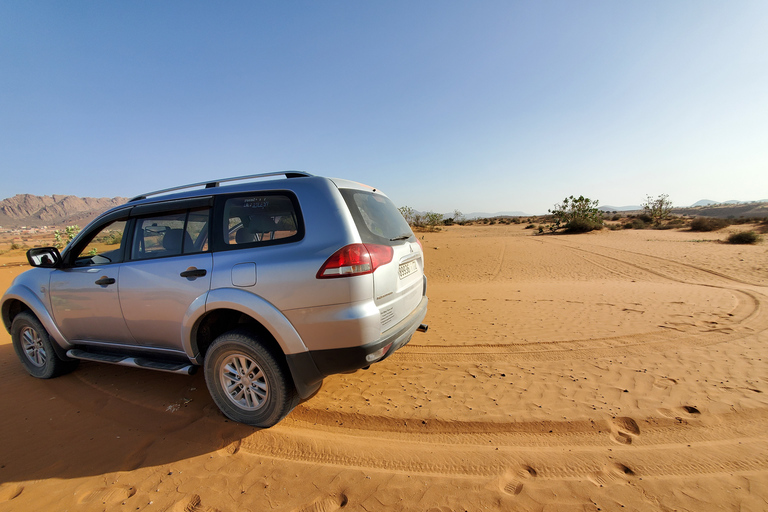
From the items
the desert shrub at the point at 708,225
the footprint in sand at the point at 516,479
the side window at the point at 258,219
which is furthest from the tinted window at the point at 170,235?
the desert shrub at the point at 708,225

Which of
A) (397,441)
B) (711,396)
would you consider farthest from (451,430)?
(711,396)

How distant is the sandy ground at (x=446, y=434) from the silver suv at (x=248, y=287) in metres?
0.50

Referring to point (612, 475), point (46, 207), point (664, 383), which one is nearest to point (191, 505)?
point (612, 475)

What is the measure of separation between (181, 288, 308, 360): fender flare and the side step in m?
0.65

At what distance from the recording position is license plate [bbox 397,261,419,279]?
2911 mm

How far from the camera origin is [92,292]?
135 inches

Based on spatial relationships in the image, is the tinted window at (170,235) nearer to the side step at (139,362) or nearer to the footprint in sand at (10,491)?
the side step at (139,362)

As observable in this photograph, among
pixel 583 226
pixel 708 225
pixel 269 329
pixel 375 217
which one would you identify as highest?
pixel 375 217

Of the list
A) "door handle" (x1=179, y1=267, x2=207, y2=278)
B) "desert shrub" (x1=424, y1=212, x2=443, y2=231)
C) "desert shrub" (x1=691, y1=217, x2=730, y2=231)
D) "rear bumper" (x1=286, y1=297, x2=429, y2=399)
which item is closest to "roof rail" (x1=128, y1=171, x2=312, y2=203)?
"door handle" (x1=179, y1=267, x2=207, y2=278)

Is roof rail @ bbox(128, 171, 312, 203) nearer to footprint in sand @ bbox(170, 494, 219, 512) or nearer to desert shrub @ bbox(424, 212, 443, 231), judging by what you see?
footprint in sand @ bbox(170, 494, 219, 512)

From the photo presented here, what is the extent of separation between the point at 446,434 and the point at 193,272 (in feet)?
8.59

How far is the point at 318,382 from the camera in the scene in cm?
272

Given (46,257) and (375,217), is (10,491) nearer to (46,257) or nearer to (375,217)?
(46,257)

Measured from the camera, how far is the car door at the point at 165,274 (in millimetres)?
2871
